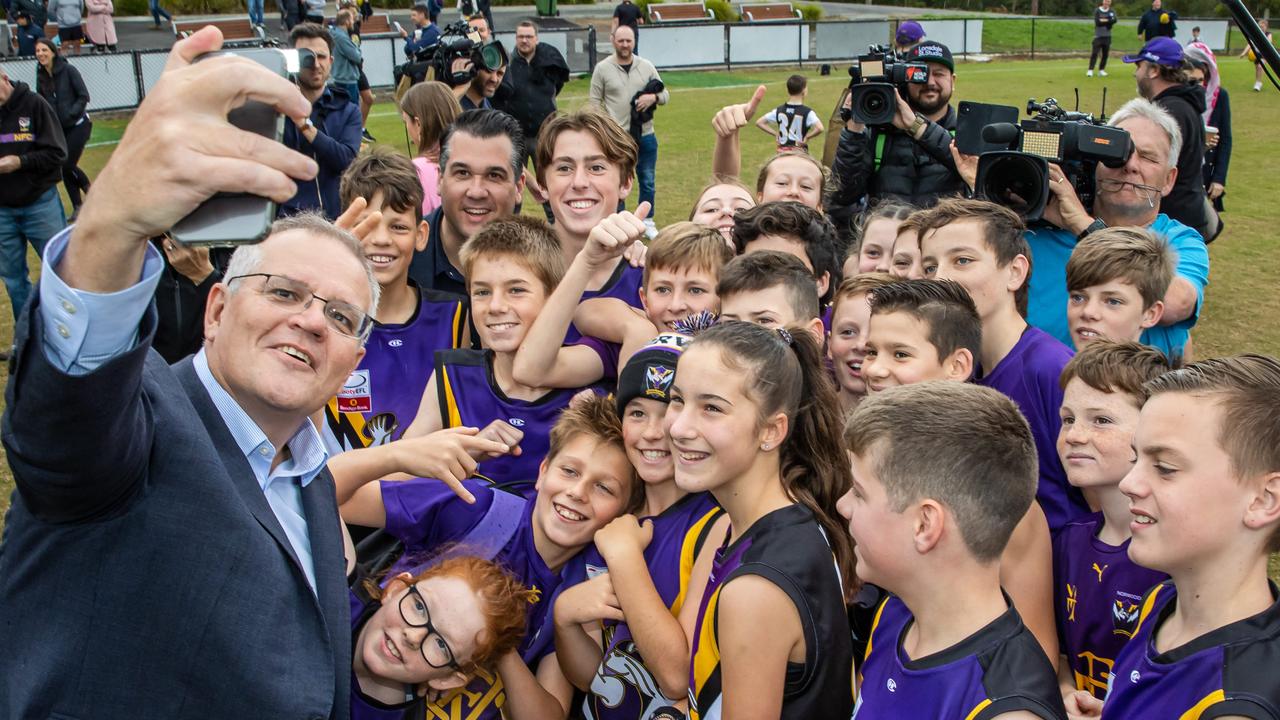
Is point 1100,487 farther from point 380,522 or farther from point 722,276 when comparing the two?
point 380,522

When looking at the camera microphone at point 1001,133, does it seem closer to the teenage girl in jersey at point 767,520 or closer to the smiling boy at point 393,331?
the teenage girl in jersey at point 767,520

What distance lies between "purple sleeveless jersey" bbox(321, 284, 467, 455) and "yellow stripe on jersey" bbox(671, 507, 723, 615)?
1.43 metres

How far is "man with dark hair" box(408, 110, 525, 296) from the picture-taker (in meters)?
4.91

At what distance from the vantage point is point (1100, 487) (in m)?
3.15

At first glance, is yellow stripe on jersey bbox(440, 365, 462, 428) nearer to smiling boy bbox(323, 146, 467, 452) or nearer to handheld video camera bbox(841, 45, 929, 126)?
smiling boy bbox(323, 146, 467, 452)

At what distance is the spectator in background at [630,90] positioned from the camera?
12789mm

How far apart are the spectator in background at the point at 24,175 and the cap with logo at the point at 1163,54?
833cm

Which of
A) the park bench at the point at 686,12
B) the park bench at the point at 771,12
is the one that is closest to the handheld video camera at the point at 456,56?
the park bench at the point at 686,12

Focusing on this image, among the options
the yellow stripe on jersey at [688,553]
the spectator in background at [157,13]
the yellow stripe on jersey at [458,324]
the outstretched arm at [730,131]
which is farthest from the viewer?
the spectator in background at [157,13]

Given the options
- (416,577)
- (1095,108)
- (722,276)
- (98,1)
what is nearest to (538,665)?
(416,577)

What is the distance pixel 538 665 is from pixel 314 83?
18.6 ft

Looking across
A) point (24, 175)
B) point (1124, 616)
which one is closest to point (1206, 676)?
point (1124, 616)

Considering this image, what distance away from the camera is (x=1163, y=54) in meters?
7.07

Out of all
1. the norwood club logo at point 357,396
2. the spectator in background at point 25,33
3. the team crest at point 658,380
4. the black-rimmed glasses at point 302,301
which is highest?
the spectator in background at point 25,33
